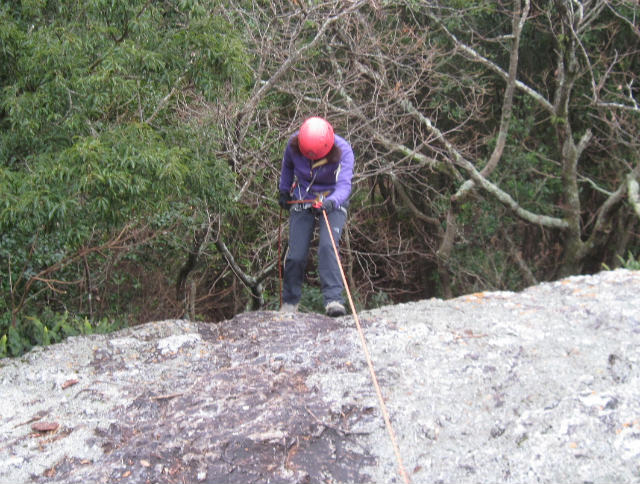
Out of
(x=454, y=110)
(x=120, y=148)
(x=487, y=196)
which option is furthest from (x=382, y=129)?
(x=120, y=148)

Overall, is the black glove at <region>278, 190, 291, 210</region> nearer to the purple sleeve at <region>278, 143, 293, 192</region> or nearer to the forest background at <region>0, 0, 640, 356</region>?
the purple sleeve at <region>278, 143, 293, 192</region>

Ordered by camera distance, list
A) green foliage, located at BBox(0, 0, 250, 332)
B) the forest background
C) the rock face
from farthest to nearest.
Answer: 1. the forest background
2. green foliage, located at BBox(0, 0, 250, 332)
3. the rock face

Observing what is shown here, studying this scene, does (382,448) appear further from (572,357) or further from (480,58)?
(480,58)

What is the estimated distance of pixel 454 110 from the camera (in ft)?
39.2

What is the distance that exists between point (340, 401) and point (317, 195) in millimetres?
2411

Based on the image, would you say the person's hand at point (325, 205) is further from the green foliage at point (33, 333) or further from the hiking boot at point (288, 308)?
the green foliage at point (33, 333)

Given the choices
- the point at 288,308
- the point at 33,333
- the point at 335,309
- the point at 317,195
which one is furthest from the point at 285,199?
the point at 33,333

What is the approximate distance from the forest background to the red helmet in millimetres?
757

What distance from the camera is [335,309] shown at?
19.5ft

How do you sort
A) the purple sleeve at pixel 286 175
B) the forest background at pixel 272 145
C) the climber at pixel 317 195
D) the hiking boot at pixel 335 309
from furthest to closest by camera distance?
the purple sleeve at pixel 286 175
the hiking boot at pixel 335 309
the climber at pixel 317 195
the forest background at pixel 272 145

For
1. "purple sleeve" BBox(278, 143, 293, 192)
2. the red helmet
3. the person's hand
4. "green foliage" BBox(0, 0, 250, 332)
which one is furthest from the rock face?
the red helmet

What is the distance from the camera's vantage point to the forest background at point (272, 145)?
496 cm

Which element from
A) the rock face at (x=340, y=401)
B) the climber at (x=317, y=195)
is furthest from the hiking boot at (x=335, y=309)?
the rock face at (x=340, y=401)

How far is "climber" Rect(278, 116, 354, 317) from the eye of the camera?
18.9 ft
